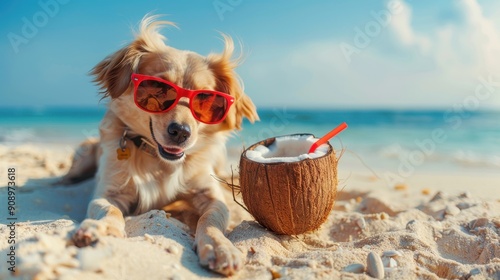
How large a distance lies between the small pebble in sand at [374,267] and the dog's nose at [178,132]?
1.54 metres

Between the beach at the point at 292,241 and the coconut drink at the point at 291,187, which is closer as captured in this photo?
the beach at the point at 292,241

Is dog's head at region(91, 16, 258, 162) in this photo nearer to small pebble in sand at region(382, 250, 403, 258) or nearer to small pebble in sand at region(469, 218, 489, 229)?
small pebble in sand at region(382, 250, 403, 258)

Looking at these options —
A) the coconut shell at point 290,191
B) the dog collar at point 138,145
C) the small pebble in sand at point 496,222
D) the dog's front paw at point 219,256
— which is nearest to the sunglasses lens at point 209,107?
the dog collar at point 138,145

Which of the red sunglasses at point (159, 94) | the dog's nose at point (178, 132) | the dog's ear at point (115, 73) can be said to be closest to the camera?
the dog's nose at point (178, 132)

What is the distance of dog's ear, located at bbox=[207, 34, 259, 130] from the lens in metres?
3.75

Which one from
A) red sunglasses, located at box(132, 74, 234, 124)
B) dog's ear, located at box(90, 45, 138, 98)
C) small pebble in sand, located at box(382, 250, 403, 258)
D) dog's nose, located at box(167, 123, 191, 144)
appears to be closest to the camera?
small pebble in sand, located at box(382, 250, 403, 258)

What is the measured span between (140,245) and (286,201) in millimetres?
873

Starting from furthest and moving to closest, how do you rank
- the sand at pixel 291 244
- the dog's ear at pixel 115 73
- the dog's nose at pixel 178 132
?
1. the dog's ear at pixel 115 73
2. the dog's nose at pixel 178 132
3. the sand at pixel 291 244

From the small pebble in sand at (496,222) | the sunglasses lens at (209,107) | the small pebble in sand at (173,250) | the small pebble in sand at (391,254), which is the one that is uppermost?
the sunglasses lens at (209,107)

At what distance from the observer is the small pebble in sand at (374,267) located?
6.91 feet

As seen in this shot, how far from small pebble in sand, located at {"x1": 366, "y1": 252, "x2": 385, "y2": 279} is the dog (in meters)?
1.10

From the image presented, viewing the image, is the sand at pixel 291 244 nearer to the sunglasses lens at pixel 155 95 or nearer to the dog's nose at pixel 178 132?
the dog's nose at pixel 178 132

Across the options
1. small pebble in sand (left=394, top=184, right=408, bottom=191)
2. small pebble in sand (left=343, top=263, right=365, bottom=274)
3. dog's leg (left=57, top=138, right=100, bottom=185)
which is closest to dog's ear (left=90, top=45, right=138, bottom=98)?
dog's leg (left=57, top=138, right=100, bottom=185)

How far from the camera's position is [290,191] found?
2.57m
